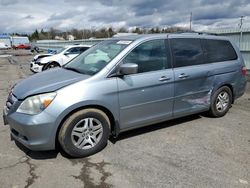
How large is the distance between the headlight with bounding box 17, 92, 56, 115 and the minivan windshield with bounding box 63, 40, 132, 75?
78cm

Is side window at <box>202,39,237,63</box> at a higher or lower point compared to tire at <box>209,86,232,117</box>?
higher

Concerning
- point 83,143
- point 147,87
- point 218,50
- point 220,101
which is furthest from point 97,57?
point 220,101

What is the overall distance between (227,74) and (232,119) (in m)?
0.96

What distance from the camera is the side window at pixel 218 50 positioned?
Answer: 4922mm

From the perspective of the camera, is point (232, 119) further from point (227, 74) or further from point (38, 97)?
point (38, 97)

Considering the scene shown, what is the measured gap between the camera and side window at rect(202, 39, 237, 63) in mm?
4922

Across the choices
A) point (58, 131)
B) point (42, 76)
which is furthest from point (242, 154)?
point (42, 76)

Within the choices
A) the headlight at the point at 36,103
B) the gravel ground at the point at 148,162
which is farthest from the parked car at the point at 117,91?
the gravel ground at the point at 148,162

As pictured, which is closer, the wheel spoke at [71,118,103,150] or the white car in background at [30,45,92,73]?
the wheel spoke at [71,118,103,150]

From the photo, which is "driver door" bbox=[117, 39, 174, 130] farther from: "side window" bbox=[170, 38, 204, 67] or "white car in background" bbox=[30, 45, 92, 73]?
"white car in background" bbox=[30, 45, 92, 73]

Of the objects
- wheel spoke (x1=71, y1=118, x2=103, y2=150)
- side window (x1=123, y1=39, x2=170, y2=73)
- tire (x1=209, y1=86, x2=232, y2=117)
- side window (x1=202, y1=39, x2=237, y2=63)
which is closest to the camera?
wheel spoke (x1=71, y1=118, x2=103, y2=150)

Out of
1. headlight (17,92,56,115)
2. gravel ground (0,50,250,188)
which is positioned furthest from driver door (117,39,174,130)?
headlight (17,92,56,115)

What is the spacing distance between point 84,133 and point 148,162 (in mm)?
997

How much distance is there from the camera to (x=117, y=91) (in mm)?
3717
